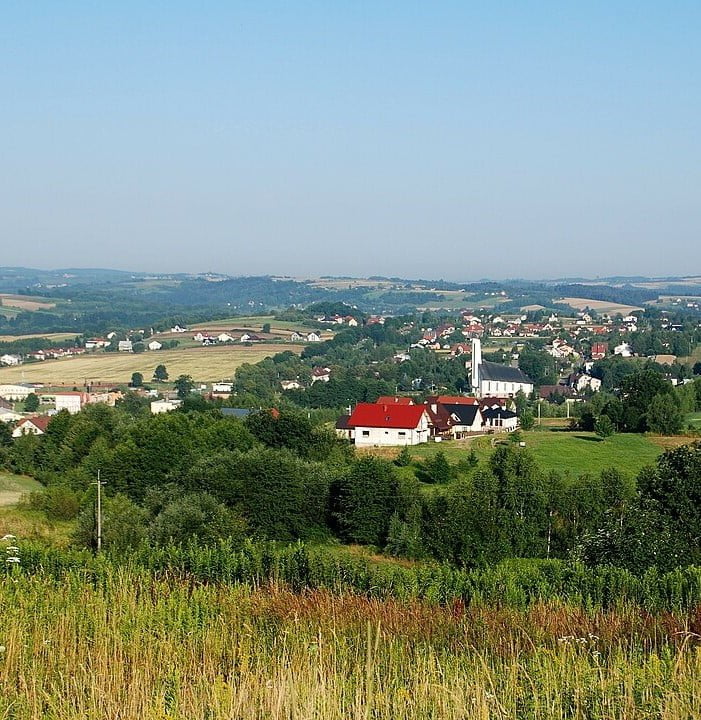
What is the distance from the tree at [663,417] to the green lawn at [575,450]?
102 cm

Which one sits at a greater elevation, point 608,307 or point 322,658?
point 322,658

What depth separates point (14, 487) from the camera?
31672mm

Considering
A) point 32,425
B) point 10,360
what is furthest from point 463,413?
point 10,360

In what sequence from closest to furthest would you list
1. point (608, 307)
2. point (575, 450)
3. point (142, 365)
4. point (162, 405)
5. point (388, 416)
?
point (575, 450) → point (388, 416) → point (162, 405) → point (142, 365) → point (608, 307)

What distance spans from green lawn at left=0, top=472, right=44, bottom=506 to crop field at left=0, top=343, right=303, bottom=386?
45.8 meters

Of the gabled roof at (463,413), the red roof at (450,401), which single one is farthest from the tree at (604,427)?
the red roof at (450,401)

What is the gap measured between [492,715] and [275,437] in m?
28.5

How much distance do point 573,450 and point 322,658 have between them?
3252cm

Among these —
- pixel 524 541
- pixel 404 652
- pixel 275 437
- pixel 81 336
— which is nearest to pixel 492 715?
pixel 404 652

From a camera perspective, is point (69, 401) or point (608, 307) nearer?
point (69, 401)

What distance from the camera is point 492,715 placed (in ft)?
19.3

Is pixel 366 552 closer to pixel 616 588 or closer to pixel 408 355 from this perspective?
pixel 616 588

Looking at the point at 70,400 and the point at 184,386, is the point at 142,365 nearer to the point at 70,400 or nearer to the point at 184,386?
the point at 184,386

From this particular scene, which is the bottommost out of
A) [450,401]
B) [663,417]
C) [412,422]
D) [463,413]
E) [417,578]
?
[463,413]
